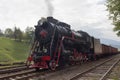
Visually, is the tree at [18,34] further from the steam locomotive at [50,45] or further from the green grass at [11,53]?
the steam locomotive at [50,45]

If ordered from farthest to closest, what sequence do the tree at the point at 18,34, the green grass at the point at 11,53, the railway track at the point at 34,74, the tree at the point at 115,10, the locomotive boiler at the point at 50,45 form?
the tree at the point at 18,34
the green grass at the point at 11,53
the tree at the point at 115,10
the locomotive boiler at the point at 50,45
the railway track at the point at 34,74

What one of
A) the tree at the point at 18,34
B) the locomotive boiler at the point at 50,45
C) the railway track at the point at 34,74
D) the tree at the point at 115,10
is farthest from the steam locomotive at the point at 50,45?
the tree at the point at 18,34

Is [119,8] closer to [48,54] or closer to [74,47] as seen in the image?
[74,47]

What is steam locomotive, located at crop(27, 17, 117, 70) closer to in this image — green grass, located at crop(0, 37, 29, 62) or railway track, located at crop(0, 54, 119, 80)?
railway track, located at crop(0, 54, 119, 80)

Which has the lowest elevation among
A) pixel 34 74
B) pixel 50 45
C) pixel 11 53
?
pixel 34 74

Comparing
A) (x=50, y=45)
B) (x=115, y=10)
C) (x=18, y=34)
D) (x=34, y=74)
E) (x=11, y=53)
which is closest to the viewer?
(x=34, y=74)

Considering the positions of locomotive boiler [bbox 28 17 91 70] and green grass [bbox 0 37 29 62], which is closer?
locomotive boiler [bbox 28 17 91 70]

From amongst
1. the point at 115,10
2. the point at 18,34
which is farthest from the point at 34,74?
the point at 18,34

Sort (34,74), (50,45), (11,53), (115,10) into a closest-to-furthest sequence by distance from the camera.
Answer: (34,74)
(50,45)
(115,10)
(11,53)

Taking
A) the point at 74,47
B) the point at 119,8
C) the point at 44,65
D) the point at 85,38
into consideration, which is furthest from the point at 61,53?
the point at 119,8

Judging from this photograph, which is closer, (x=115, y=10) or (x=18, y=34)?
(x=115, y=10)

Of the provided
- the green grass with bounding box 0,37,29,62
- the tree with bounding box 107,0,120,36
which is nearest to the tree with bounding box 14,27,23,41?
the green grass with bounding box 0,37,29,62

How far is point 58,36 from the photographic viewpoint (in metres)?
17.2

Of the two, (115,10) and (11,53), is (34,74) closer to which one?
(115,10)
